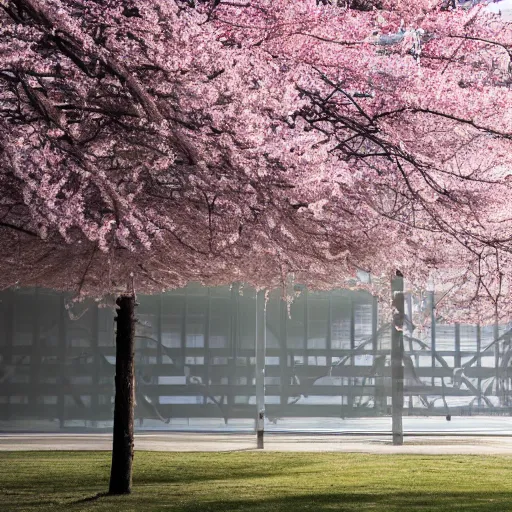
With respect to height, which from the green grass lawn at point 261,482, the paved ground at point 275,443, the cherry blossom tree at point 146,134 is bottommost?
the green grass lawn at point 261,482

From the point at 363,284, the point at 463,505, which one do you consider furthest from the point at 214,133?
the point at 463,505

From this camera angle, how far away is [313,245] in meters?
10.1

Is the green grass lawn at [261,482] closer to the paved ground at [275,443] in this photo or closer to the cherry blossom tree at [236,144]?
the cherry blossom tree at [236,144]

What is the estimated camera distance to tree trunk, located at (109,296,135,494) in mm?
12570

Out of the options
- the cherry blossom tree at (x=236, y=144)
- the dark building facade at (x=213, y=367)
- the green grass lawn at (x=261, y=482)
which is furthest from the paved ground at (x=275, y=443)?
the cherry blossom tree at (x=236, y=144)

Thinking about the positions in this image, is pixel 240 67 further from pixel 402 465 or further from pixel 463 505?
pixel 402 465

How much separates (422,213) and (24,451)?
32.8 feet

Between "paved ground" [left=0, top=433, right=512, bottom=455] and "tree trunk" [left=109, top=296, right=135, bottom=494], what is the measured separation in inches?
306

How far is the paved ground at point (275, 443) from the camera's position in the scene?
20812 millimetres

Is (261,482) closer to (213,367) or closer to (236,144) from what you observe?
(236,144)

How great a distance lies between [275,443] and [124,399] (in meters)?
10.5

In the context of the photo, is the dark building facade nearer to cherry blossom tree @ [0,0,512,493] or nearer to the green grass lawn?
the green grass lawn

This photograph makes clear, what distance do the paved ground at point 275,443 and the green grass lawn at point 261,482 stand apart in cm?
156

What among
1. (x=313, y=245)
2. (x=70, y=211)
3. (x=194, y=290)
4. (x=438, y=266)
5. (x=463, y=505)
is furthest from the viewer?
(x=194, y=290)
